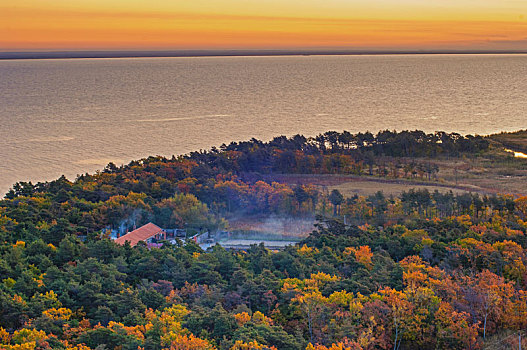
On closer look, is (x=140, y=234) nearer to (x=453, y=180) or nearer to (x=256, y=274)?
(x=256, y=274)

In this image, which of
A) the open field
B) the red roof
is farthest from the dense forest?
the open field

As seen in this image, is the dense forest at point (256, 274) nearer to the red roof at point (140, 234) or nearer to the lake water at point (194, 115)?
the red roof at point (140, 234)

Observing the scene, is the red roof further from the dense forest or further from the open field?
the open field

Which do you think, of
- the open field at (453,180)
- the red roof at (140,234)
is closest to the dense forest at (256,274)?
the red roof at (140,234)

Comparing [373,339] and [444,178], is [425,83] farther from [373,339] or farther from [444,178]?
[373,339]

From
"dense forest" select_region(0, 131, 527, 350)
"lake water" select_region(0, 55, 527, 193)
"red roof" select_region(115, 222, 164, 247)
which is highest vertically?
"dense forest" select_region(0, 131, 527, 350)

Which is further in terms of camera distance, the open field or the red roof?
the open field

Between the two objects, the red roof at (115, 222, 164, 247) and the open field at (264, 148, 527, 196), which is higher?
the red roof at (115, 222, 164, 247)
